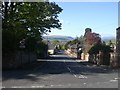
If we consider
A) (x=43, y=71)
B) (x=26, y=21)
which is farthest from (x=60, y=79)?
(x=26, y=21)

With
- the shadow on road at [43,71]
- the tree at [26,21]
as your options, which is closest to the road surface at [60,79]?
the shadow on road at [43,71]

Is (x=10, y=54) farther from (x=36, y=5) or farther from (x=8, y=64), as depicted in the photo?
(x=36, y=5)

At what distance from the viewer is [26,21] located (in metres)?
46.7

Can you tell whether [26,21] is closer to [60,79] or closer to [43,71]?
[43,71]

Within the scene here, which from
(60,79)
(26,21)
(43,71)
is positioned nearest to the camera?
(60,79)

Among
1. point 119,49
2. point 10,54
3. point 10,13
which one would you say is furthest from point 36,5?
point 119,49

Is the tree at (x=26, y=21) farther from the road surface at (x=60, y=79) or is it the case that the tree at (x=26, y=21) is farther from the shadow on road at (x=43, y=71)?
A: the road surface at (x=60, y=79)

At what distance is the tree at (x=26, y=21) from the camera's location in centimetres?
3934

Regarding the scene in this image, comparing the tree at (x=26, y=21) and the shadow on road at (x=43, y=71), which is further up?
the tree at (x=26, y=21)

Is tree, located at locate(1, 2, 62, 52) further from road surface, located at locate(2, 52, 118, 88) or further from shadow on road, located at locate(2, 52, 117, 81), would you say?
road surface, located at locate(2, 52, 118, 88)

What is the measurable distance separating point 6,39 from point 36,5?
35.1 feet

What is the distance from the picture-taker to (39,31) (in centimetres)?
5184

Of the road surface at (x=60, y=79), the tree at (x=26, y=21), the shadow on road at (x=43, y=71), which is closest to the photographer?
the road surface at (x=60, y=79)

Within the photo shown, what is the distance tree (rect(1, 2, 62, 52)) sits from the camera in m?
39.3
